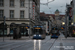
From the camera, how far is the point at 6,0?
189 feet

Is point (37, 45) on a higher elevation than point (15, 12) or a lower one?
lower

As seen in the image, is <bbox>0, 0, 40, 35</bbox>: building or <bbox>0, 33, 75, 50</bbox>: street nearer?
<bbox>0, 33, 75, 50</bbox>: street

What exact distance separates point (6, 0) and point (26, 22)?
31.4 feet

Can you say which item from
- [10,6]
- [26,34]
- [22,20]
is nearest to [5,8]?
[10,6]

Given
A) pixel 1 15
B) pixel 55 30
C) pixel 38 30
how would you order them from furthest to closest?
pixel 1 15, pixel 55 30, pixel 38 30

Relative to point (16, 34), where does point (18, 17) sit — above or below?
above

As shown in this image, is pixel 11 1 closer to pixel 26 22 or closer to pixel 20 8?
pixel 20 8

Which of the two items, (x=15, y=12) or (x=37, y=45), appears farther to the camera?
(x=15, y=12)

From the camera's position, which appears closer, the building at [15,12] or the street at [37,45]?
the street at [37,45]

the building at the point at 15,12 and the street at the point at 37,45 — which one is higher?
the building at the point at 15,12

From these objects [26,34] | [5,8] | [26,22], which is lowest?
[26,34]

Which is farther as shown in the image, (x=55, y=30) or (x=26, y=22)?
(x=26, y=22)

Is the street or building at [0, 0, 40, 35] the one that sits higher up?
building at [0, 0, 40, 35]

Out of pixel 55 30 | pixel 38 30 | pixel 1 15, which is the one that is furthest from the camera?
pixel 1 15
